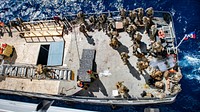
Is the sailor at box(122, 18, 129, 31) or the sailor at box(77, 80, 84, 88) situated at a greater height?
the sailor at box(122, 18, 129, 31)

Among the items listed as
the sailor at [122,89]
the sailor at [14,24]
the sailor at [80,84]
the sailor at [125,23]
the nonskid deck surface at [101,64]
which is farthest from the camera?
the sailor at [14,24]

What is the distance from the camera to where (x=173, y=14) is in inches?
2082

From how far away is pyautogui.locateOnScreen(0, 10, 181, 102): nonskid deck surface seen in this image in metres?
41.8

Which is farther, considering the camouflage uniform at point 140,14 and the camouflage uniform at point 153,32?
the camouflage uniform at point 140,14

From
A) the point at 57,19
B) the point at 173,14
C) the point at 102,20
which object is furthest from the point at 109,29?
the point at 173,14

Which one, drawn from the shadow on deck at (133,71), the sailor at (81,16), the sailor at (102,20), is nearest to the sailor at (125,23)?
the sailor at (102,20)

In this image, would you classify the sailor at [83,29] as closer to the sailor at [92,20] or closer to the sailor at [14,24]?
the sailor at [92,20]

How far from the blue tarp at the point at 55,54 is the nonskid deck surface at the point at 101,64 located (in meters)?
0.79

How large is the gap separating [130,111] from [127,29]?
14.2m

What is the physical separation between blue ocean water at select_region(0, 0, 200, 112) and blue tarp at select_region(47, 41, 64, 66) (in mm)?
8463

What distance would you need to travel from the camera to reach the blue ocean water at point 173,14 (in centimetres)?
4509

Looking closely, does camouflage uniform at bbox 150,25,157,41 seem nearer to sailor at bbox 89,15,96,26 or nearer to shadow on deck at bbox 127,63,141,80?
shadow on deck at bbox 127,63,141,80

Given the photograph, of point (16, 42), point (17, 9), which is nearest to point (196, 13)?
point (16, 42)

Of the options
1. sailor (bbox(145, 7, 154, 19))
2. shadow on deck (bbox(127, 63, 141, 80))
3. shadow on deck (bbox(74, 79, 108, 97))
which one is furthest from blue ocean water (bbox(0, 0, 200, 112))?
sailor (bbox(145, 7, 154, 19))
